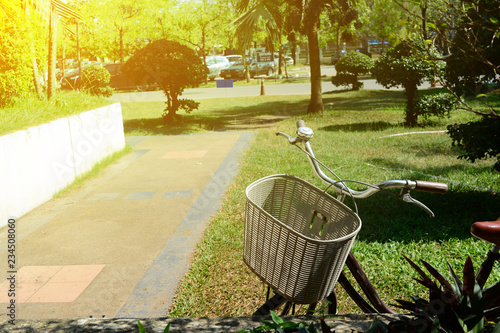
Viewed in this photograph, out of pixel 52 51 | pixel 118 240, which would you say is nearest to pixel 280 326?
pixel 118 240

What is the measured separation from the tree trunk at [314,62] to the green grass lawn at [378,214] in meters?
2.49

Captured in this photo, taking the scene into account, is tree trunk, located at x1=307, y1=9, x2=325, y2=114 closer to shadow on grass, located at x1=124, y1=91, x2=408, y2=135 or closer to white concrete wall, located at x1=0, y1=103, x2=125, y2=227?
shadow on grass, located at x1=124, y1=91, x2=408, y2=135

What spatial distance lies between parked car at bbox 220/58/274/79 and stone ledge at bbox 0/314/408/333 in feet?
94.3

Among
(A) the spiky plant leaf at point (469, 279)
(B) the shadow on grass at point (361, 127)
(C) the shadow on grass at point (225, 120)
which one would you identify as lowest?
(B) the shadow on grass at point (361, 127)

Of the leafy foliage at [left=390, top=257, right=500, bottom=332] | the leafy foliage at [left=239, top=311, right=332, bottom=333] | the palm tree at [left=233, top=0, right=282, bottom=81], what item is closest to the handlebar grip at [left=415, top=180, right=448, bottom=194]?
the leafy foliage at [left=390, top=257, right=500, bottom=332]

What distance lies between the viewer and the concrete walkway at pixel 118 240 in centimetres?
368

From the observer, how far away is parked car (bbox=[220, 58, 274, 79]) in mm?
30078

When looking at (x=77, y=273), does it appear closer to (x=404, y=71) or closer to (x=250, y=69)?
(x=404, y=71)

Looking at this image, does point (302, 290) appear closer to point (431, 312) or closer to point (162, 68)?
point (431, 312)

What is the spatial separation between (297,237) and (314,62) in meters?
12.0

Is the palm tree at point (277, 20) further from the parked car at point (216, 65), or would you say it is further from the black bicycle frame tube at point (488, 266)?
the parked car at point (216, 65)

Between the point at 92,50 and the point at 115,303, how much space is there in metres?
30.6

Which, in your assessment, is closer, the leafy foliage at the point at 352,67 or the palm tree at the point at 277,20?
the palm tree at the point at 277,20

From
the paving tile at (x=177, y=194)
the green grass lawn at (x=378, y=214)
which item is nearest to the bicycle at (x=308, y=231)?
the green grass lawn at (x=378, y=214)
